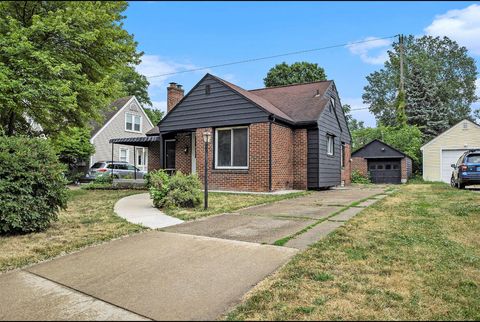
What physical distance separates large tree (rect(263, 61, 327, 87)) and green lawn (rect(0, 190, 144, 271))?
3439 cm

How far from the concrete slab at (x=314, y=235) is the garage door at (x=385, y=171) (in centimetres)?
2322

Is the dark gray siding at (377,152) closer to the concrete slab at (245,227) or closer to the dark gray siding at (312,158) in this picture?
the dark gray siding at (312,158)

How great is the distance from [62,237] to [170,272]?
2935 mm

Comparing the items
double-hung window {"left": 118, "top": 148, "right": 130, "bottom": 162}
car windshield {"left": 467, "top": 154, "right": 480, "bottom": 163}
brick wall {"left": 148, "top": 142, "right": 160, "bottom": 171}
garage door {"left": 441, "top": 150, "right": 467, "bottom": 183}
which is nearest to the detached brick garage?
garage door {"left": 441, "top": 150, "right": 467, "bottom": 183}

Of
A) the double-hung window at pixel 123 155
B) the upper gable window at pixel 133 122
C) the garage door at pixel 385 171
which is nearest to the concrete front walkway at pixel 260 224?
the garage door at pixel 385 171

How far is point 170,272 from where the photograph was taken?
378 cm

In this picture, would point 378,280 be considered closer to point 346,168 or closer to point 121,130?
point 346,168

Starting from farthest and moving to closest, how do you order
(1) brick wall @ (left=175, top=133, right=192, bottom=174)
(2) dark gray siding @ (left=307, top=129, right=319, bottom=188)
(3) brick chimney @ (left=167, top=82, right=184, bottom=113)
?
(3) brick chimney @ (left=167, top=82, right=184, bottom=113) → (1) brick wall @ (left=175, top=133, right=192, bottom=174) → (2) dark gray siding @ (left=307, top=129, right=319, bottom=188)

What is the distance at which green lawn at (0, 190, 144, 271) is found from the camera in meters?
4.71

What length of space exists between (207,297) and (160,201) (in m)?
5.87

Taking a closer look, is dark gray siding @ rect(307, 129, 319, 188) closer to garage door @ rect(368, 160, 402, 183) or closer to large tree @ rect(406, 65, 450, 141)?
garage door @ rect(368, 160, 402, 183)

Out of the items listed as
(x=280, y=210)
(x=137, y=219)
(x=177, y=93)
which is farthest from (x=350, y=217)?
(x=177, y=93)

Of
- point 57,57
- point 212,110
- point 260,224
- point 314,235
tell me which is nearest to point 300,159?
point 212,110

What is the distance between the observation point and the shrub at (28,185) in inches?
229
